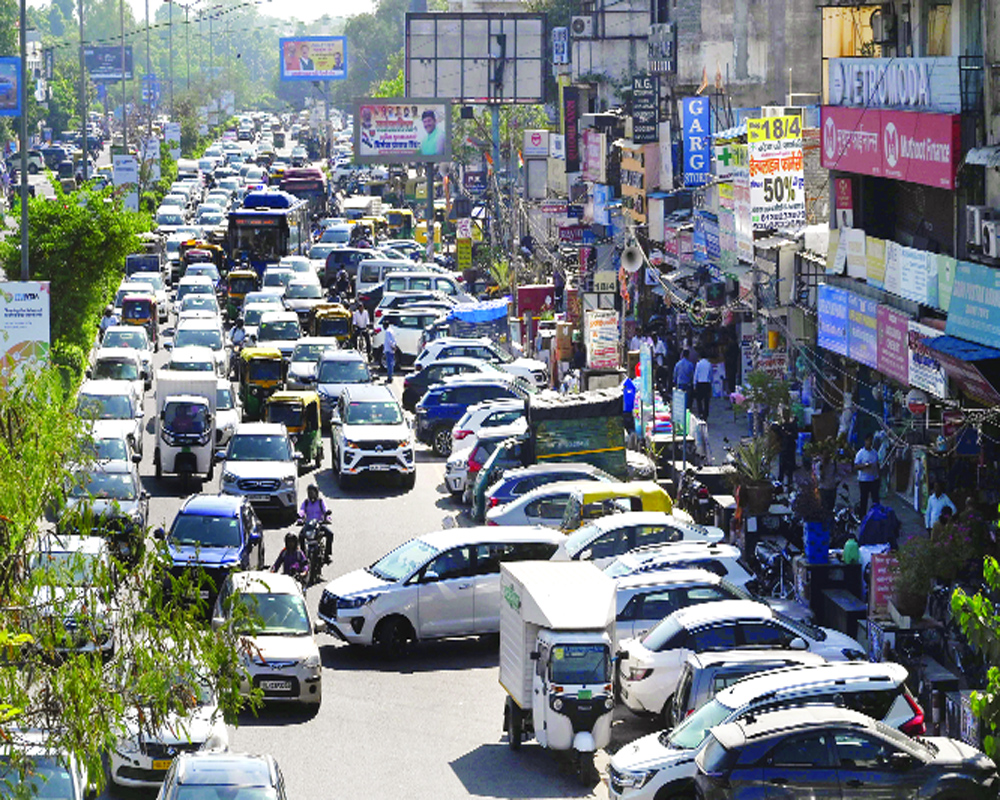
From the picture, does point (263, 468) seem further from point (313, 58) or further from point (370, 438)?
point (313, 58)

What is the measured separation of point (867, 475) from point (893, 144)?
5640 millimetres

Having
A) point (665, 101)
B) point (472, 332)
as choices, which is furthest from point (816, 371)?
point (665, 101)

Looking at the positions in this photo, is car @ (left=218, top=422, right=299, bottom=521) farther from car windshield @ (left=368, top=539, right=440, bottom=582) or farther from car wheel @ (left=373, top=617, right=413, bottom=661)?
car wheel @ (left=373, top=617, right=413, bottom=661)

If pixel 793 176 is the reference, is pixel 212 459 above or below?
below

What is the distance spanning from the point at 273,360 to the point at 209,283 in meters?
16.3

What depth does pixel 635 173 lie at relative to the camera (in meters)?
52.6

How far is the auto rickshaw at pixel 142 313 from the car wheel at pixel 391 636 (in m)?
28.5

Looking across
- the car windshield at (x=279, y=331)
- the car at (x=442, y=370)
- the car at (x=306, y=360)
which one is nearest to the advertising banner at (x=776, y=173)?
the car at (x=442, y=370)

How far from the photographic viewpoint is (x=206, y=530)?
26453 mm

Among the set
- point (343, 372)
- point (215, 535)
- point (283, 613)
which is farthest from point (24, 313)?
point (283, 613)

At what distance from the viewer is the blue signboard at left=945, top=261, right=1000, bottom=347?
1028 inches

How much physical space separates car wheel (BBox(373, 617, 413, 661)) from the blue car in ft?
8.53

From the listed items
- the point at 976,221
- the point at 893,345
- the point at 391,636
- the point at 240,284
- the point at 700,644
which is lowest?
the point at 391,636

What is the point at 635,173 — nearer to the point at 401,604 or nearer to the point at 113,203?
the point at 113,203
